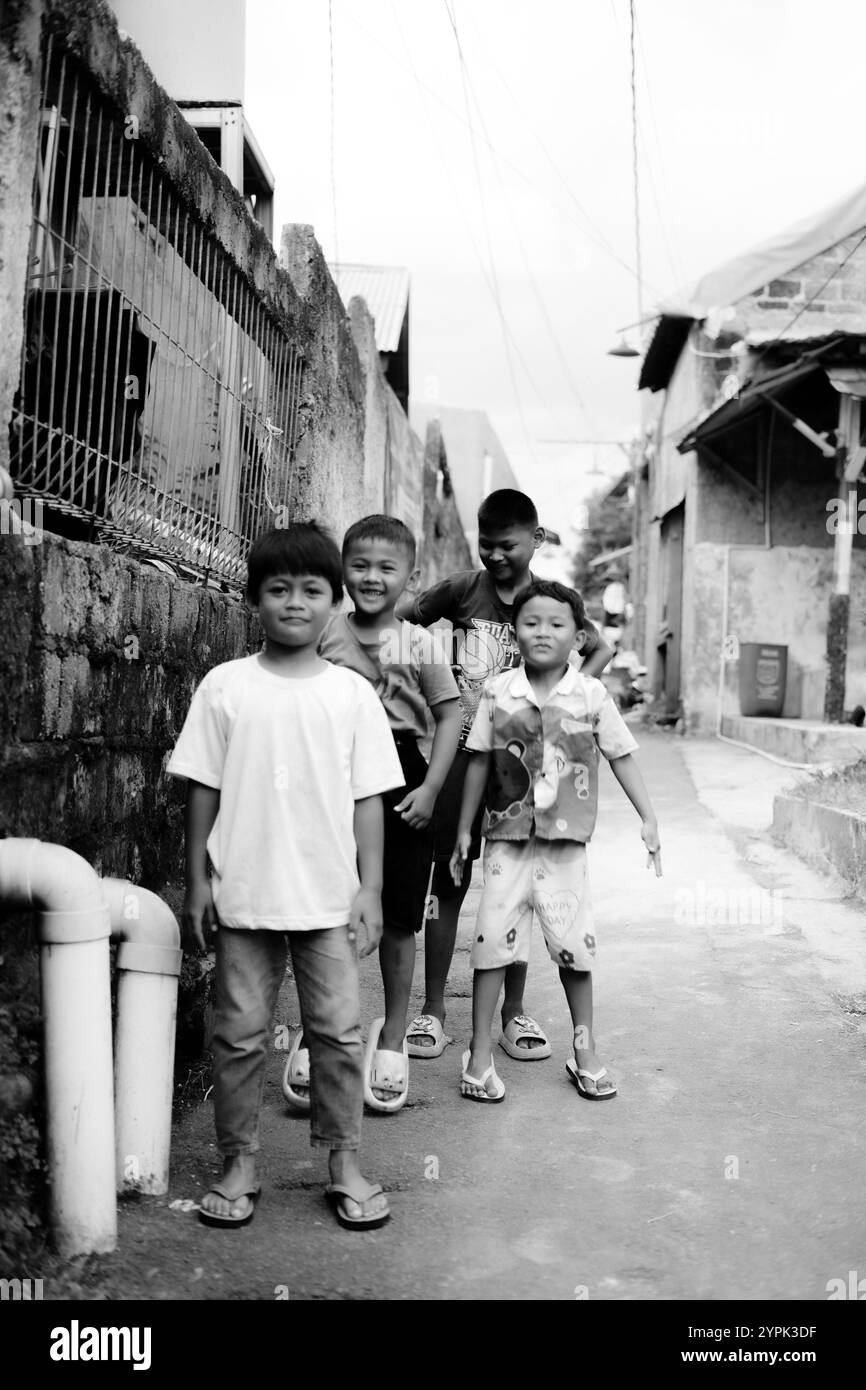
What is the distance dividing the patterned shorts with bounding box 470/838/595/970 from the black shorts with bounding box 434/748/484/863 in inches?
10.7

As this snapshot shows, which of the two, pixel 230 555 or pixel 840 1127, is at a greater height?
pixel 230 555

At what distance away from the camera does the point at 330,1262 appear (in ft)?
7.97

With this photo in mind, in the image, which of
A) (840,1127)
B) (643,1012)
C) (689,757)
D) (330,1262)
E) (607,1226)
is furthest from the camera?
(689,757)

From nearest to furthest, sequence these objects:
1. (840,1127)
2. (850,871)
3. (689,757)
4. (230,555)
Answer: (840,1127)
(230,555)
(850,871)
(689,757)

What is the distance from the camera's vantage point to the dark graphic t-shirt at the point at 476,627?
387 cm

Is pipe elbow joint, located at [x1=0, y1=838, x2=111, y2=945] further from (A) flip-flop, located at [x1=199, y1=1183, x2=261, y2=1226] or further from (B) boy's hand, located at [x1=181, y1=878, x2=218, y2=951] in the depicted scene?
(A) flip-flop, located at [x1=199, y1=1183, x2=261, y2=1226]

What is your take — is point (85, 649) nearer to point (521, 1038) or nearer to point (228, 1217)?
point (228, 1217)

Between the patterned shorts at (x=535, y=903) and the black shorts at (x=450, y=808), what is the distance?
271mm

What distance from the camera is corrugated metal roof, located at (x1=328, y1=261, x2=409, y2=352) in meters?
13.8

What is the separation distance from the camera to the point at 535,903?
136 inches

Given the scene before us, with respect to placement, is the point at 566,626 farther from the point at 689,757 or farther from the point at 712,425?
the point at 712,425

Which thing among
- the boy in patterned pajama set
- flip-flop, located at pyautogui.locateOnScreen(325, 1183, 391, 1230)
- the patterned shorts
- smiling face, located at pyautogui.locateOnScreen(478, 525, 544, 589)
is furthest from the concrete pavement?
smiling face, located at pyautogui.locateOnScreen(478, 525, 544, 589)

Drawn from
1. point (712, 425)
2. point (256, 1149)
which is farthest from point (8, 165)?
point (712, 425)
